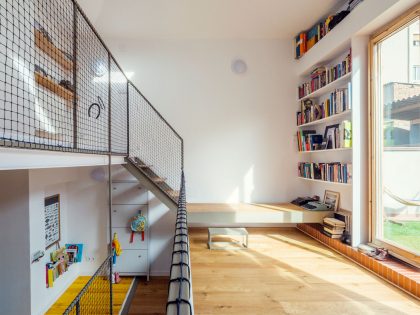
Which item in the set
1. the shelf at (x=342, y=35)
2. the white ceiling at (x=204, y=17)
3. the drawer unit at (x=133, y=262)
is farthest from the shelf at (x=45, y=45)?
the shelf at (x=342, y=35)

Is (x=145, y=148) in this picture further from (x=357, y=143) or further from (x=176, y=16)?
(x=357, y=143)

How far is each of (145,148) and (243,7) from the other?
8.12 feet

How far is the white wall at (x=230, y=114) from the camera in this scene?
12.5ft

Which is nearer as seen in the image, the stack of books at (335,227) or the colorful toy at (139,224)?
the stack of books at (335,227)

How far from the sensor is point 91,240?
12.6 feet

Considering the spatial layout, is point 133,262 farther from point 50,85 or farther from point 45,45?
point 45,45

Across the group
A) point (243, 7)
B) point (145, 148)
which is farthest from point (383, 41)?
point (145, 148)

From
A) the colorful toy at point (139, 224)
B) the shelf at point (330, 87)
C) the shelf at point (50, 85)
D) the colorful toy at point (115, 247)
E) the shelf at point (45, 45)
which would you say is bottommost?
the colorful toy at point (115, 247)

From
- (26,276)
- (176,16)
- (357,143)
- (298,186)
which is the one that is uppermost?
(176,16)

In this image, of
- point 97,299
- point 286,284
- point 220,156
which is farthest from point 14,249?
point 286,284

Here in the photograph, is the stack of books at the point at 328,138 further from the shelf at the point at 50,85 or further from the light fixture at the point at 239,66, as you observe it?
the shelf at the point at 50,85

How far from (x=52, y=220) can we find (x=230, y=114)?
3.13 metres

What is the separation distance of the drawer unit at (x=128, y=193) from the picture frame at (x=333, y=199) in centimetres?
272

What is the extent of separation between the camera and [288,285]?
2.08 metres
